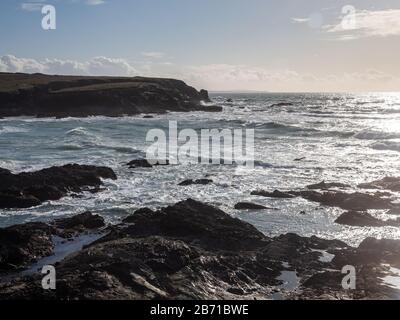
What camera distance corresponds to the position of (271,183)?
25.3m

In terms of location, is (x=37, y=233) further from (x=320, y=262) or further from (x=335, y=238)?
(x=335, y=238)

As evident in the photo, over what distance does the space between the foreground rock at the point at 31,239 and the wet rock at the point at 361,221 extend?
29.3 ft

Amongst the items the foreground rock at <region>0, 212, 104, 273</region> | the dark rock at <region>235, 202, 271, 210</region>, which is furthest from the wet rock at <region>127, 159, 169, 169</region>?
the foreground rock at <region>0, 212, 104, 273</region>

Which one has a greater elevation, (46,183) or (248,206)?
(46,183)

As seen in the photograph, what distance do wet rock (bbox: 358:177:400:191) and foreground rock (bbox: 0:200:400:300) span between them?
10841 millimetres

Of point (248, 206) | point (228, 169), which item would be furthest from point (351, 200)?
point (228, 169)

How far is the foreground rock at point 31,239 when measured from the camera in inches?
482

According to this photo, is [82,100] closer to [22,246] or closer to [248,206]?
[248,206]

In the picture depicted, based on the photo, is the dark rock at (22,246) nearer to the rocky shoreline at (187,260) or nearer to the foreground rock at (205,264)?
the rocky shoreline at (187,260)

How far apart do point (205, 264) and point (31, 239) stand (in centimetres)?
560

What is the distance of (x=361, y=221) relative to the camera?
17516 mm

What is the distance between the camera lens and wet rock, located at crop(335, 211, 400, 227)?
17325 millimetres

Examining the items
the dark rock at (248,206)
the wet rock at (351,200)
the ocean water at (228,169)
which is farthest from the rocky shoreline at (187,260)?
the dark rock at (248,206)
